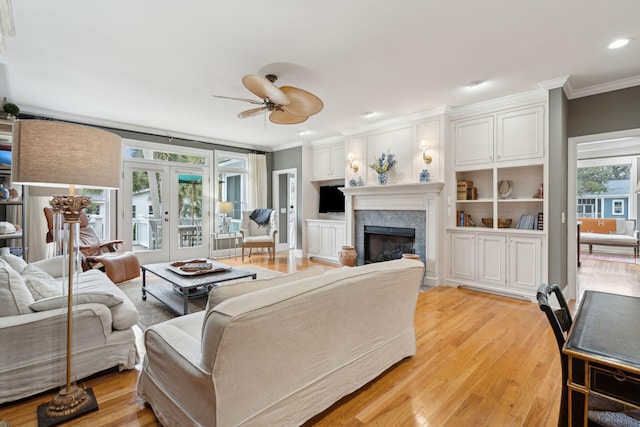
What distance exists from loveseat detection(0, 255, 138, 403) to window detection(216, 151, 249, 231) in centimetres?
484

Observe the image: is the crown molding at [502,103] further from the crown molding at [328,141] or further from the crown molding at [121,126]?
the crown molding at [121,126]

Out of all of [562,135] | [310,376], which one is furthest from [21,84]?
[562,135]

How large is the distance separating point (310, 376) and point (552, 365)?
6.21ft

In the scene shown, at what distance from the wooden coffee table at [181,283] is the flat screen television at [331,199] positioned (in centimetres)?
317

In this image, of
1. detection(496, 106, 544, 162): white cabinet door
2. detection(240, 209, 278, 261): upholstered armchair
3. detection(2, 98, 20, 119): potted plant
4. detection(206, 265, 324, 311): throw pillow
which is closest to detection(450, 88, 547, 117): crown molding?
detection(496, 106, 544, 162): white cabinet door

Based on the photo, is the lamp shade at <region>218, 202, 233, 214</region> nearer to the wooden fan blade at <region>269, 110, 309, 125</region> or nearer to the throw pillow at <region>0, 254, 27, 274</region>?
the wooden fan blade at <region>269, 110, 309, 125</region>

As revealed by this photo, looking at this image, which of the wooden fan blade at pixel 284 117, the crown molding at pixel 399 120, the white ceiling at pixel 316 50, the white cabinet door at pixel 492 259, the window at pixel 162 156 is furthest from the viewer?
the window at pixel 162 156

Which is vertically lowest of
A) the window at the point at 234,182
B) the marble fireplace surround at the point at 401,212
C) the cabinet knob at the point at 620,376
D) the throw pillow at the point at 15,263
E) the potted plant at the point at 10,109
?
the cabinet knob at the point at 620,376

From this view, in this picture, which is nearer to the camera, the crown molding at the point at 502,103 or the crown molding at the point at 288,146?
A: the crown molding at the point at 502,103

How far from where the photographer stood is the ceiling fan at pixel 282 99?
2.71 metres

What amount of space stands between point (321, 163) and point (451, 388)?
5223mm

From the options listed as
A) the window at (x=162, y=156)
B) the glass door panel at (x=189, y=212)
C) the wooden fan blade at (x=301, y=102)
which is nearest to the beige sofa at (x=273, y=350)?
the wooden fan blade at (x=301, y=102)

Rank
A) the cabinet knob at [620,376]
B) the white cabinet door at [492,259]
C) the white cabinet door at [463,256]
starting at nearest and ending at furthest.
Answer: the cabinet knob at [620,376]
the white cabinet door at [492,259]
the white cabinet door at [463,256]

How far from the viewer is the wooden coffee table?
3000 mm
